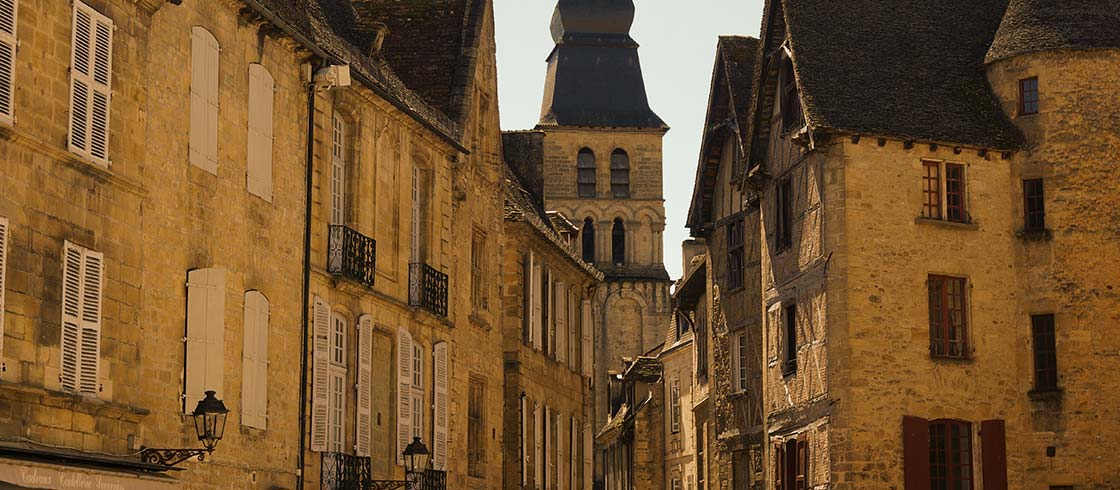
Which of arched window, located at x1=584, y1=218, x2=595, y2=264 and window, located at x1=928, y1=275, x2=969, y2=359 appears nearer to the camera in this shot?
window, located at x1=928, y1=275, x2=969, y2=359

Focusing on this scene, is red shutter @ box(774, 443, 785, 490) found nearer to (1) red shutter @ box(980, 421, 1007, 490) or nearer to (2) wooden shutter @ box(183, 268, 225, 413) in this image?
(1) red shutter @ box(980, 421, 1007, 490)

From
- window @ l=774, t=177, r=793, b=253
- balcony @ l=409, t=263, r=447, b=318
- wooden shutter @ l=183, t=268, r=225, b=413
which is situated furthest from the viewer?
window @ l=774, t=177, r=793, b=253

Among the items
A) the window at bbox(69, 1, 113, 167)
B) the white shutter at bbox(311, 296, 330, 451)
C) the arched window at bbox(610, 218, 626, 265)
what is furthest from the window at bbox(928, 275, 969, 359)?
the arched window at bbox(610, 218, 626, 265)

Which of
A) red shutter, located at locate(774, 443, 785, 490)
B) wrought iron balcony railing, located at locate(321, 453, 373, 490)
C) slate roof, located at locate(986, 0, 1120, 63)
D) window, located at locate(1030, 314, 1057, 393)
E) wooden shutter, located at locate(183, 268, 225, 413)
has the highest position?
slate roof, located at locate(986, 0, 1120, 63)

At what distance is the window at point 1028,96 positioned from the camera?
31.5 meters

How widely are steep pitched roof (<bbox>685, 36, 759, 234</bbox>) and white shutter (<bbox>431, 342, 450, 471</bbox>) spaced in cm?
1074

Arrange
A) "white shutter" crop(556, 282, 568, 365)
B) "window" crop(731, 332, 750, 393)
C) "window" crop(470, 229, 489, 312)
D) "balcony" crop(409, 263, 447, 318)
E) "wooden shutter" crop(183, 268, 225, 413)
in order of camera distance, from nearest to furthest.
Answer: "wooden shutter" crop(183, 268, 225, 413), "balcony" crop(409, 263, 447, 318), "window" crop(470, 229, 489, 312), "window" crop(731, 332, 750, 393), "white shutter" crop(556, 282, 568, 365)

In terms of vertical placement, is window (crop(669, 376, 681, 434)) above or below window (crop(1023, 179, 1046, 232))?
below

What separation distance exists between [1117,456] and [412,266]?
12.2 meters

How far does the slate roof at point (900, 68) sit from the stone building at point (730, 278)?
281 cm

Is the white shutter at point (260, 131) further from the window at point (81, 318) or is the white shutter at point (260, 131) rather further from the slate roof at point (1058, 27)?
the slate roof at point (1058, 27)

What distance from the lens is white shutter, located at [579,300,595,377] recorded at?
1604 inches

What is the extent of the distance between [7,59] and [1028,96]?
2118cm

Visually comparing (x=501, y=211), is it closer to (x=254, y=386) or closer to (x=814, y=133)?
(x=814, y=133)
